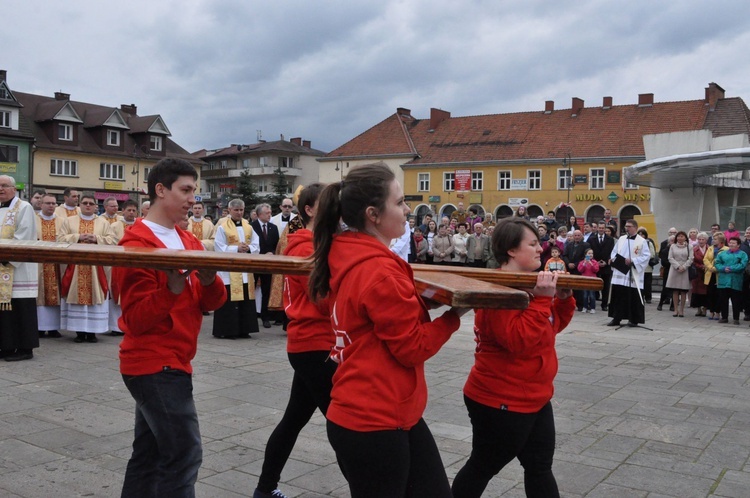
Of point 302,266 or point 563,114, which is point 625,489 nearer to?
point 302,266

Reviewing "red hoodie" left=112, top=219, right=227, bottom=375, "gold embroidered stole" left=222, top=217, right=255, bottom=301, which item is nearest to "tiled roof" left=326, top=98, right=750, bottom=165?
"gold embroidered stole" left=222, top=217, right=255, bottom=301

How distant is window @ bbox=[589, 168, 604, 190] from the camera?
56.3 metres

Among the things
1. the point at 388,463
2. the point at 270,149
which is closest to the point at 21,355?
the point at 388,463

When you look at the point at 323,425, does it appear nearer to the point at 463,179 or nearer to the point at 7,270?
the point at 7,270

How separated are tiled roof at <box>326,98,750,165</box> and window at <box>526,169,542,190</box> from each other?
47.8 inches

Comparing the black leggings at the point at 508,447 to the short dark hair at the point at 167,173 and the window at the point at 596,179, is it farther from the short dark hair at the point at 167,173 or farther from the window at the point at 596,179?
the window at the point at 596,179

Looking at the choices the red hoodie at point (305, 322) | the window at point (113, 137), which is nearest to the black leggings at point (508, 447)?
the red hoodie at point (305, 322)

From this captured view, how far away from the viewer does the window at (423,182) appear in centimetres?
6425

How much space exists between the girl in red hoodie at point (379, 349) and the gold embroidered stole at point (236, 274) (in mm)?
8644

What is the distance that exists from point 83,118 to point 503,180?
1393 inches

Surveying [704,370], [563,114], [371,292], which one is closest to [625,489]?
[371,292]

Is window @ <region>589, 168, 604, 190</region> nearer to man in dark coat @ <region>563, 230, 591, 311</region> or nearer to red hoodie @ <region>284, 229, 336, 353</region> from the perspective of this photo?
man in dark coat @ <region>563, 230, 591, 311</region>

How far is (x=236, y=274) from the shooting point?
11094 mm

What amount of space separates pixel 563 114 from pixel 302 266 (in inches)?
2421
